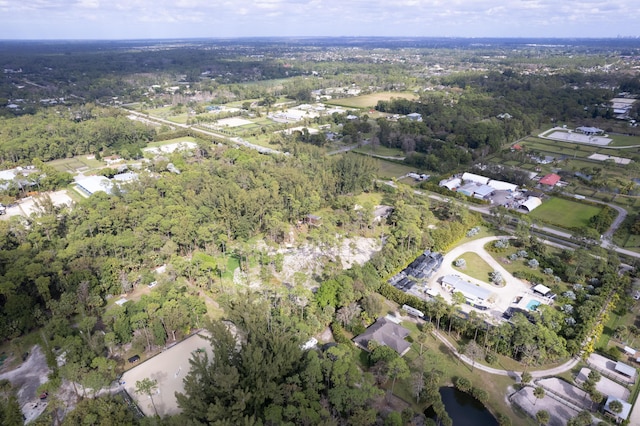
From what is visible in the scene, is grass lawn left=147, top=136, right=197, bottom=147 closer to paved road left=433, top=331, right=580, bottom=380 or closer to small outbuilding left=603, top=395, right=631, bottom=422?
paved road left=433, top=331, right=580, bottom=380

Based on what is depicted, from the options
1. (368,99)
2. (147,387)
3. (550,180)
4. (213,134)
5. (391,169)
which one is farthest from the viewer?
(368,99)

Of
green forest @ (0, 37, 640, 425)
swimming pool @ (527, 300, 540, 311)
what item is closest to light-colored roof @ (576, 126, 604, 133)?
green forest @ (0, 37, 640, 425)

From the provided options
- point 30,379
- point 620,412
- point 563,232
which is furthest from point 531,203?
point 30,379

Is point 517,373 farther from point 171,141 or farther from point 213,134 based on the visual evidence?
point 171,141

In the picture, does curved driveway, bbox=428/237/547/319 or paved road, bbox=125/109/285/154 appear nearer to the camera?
curved driveway, bbox=428/237/547/319

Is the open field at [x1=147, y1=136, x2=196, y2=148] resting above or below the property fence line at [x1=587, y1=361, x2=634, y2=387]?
above

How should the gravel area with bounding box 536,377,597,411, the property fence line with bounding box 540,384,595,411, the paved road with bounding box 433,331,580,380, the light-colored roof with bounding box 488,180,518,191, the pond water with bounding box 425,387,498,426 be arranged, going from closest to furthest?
1. the pond water with bounding box 425,387,498,426
2. the property fence line with bounding box 540,384,595,411
3. the gravel area with bounding box 536,377,597,411
4. the paved road with bounding box 433,331,580,380
5. the light-colored roof with bounding box 488,180,518,191
